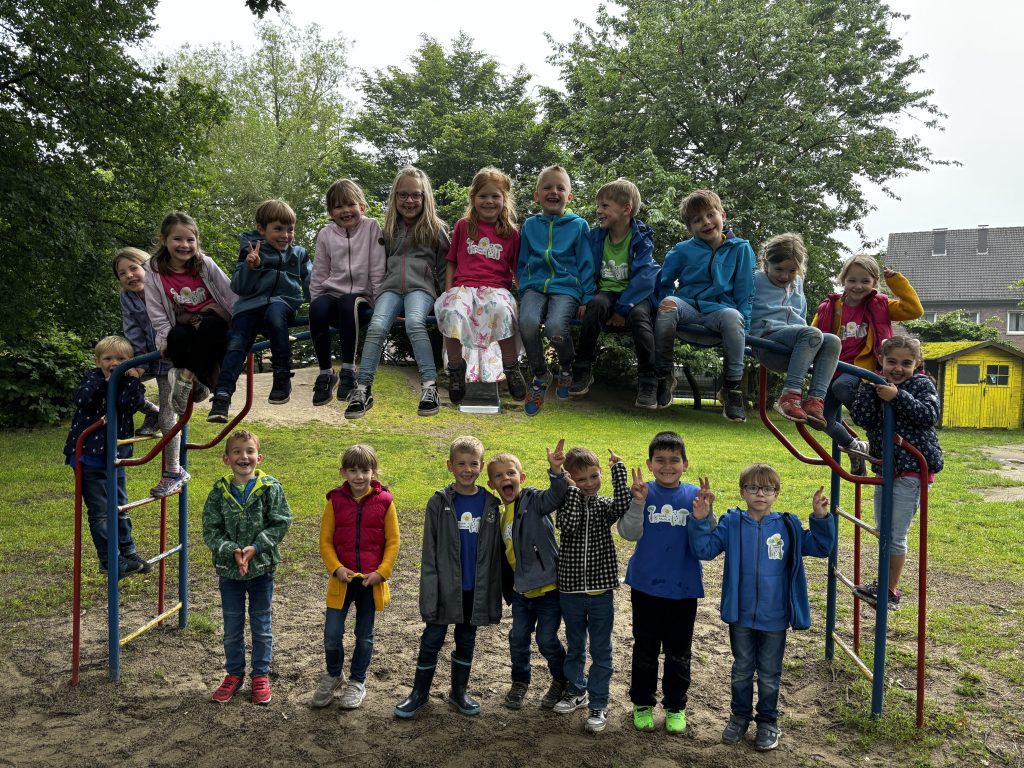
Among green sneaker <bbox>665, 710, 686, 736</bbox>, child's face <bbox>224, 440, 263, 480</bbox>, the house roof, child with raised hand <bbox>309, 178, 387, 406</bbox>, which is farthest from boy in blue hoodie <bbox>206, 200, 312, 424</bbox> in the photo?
the house roof

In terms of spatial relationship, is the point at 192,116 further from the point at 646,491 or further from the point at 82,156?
the point at 646,491

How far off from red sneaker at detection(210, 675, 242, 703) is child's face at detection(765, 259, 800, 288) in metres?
4.31

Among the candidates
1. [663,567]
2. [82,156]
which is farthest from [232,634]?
[82,156]

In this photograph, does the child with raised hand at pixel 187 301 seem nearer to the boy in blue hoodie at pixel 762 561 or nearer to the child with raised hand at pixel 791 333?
the boy in blue hoodie at pixel 762 561

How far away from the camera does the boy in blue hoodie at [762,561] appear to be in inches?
174

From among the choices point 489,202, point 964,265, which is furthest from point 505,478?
point 964,265

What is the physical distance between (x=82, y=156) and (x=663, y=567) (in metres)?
10.7

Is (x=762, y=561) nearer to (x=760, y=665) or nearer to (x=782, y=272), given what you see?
(x=760, y=665)

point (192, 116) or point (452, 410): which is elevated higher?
point (192, 116)

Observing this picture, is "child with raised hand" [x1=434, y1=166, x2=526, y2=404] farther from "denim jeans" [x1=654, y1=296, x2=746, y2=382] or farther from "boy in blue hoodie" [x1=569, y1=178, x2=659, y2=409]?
"denim jeans" [x1=654, y1=296, x2=746, y2=382]

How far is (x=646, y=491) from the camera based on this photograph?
4.40 meters

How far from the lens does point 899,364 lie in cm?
470

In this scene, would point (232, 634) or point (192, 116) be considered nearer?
point (232, 634)

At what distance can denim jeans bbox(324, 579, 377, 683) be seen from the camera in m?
4.80
